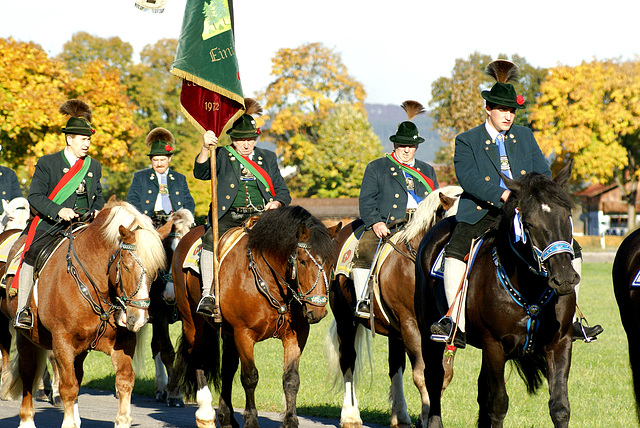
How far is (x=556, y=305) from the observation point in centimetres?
667

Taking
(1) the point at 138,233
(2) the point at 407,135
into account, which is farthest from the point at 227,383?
(2) the point at 407,135

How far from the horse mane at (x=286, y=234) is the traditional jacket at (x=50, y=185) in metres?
1.96

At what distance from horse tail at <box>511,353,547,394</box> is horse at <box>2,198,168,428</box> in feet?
11.3

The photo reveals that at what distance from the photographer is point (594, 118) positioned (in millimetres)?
61094

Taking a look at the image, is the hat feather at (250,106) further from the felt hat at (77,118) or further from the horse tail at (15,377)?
the horse tail at (15,377)

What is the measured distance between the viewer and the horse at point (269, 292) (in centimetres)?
848

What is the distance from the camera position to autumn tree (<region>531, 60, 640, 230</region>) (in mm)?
60750

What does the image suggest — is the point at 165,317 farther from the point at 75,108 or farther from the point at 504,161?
the point at 504,161

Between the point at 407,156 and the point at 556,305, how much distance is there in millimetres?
4225

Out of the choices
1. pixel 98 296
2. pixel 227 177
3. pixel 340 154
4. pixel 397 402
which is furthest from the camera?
pixel 340 154

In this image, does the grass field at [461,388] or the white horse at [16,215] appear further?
the white horse at [16,215]

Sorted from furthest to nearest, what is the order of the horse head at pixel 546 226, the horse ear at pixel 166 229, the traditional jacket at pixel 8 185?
the traditional jacket at pixel 8 185
the horse ear at pixel 166 229
the horse head at pixel 546 226

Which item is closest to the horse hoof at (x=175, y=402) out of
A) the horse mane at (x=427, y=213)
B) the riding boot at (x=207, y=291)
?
the riding boot at (x=207, y=291)

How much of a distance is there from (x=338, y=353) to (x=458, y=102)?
48.5 meters
